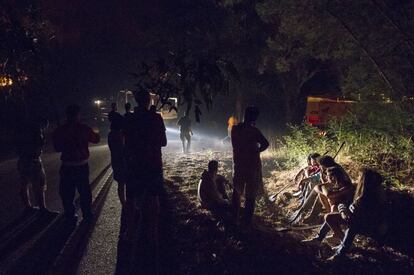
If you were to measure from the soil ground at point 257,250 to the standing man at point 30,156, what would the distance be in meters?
2.23

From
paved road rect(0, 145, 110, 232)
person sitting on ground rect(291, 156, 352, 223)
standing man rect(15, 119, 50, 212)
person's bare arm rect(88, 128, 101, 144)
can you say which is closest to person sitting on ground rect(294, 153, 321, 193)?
person sitting on ground rect(291, 156, 352, 223)

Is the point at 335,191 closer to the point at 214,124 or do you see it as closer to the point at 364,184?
the point at 364,184

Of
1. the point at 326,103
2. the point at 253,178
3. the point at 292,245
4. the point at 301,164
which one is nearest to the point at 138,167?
the point at 253,178

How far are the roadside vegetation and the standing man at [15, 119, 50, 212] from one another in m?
5.62

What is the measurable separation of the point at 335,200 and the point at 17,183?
24.6 feet

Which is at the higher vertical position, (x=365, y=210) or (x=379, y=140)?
(x=379, y=140)

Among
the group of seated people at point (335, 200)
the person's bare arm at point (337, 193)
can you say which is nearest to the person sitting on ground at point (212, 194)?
the group of seated people at point (335, 200)

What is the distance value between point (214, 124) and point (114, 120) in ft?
75.9

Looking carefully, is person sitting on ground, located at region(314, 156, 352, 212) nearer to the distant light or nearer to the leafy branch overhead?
the leafy branch overhead

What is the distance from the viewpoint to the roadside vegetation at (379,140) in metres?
7.36

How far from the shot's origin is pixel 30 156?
6746 millimetres

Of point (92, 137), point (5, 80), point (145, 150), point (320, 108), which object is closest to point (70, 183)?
point (92, 137)

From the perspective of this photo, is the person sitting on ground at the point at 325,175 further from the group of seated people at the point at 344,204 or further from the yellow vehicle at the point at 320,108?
the yellow vehicle at the point at 320,108

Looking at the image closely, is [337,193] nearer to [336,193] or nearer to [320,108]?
[336,193]
